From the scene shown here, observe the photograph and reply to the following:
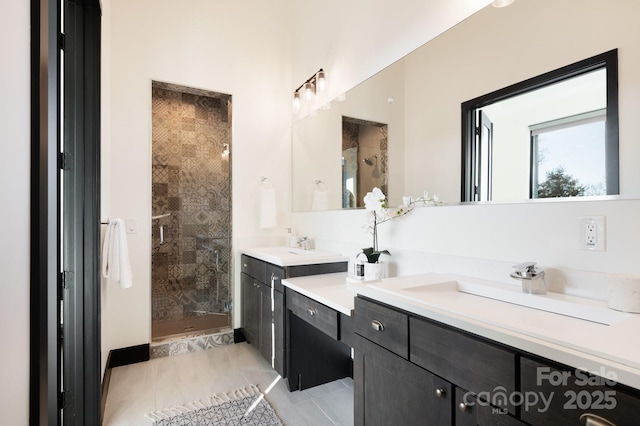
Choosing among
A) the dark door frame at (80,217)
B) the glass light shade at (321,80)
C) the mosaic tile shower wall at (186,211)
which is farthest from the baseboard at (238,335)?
the glass light shade at (321,80)

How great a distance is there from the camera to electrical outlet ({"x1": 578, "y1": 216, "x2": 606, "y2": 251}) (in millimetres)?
1063

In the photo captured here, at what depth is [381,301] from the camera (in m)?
1.25

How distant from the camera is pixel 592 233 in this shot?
3.56 ft

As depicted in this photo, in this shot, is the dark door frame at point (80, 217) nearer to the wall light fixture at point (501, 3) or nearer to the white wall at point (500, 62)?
the white wall at point (500, 62)

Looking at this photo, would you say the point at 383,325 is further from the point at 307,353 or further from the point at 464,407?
the point at 307,353

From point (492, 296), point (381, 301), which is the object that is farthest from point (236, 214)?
point (492, 296)

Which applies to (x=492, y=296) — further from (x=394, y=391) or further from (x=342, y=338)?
(x=342, y=338)

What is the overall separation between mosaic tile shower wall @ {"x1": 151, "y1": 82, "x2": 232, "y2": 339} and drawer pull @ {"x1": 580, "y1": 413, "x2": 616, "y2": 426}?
315 centimetres

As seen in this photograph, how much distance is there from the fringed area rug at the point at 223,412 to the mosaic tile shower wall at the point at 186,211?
1.44m

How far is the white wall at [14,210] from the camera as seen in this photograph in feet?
1.85

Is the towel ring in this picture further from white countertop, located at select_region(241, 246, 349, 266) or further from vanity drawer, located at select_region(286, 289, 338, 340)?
vanity drawer, located at select_region(286, 289, 338, 340)

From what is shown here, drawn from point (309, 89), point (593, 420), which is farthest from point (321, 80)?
point (593, 420)

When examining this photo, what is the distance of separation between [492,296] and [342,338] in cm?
72

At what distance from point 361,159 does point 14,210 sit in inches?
78.2
